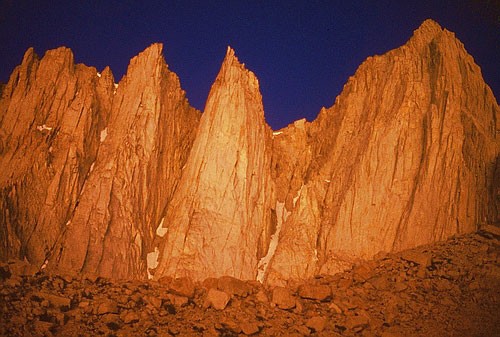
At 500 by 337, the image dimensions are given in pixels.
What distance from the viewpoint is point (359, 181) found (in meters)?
34.8

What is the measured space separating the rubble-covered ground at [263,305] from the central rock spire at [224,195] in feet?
82.8

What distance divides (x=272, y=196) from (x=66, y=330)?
34.4m

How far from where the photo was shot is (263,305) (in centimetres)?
781

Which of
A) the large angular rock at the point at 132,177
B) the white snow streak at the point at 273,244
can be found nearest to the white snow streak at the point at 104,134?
the large angular rock at the point at 132,177

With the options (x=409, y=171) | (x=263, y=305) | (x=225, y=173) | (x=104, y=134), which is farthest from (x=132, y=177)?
(x=263, y=305)

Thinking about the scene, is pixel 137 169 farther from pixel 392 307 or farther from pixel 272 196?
pixel 392 307

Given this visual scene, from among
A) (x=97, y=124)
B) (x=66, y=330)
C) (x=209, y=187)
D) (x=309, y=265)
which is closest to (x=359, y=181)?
(x=309, y=265)

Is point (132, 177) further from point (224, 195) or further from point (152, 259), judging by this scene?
point (224, 195)

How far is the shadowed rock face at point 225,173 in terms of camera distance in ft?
106

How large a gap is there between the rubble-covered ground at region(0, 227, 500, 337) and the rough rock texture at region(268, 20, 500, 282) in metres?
24.8

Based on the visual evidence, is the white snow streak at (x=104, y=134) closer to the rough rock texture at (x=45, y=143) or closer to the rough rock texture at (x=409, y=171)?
the rough rock texture at (x=45, y=143)

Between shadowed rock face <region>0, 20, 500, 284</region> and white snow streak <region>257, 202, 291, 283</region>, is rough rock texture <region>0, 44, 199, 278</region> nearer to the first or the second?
shadowed rock face <region>0, 20, 500, 284</region>

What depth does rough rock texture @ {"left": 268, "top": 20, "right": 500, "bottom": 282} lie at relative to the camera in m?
32.3

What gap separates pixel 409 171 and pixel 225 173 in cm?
1527
